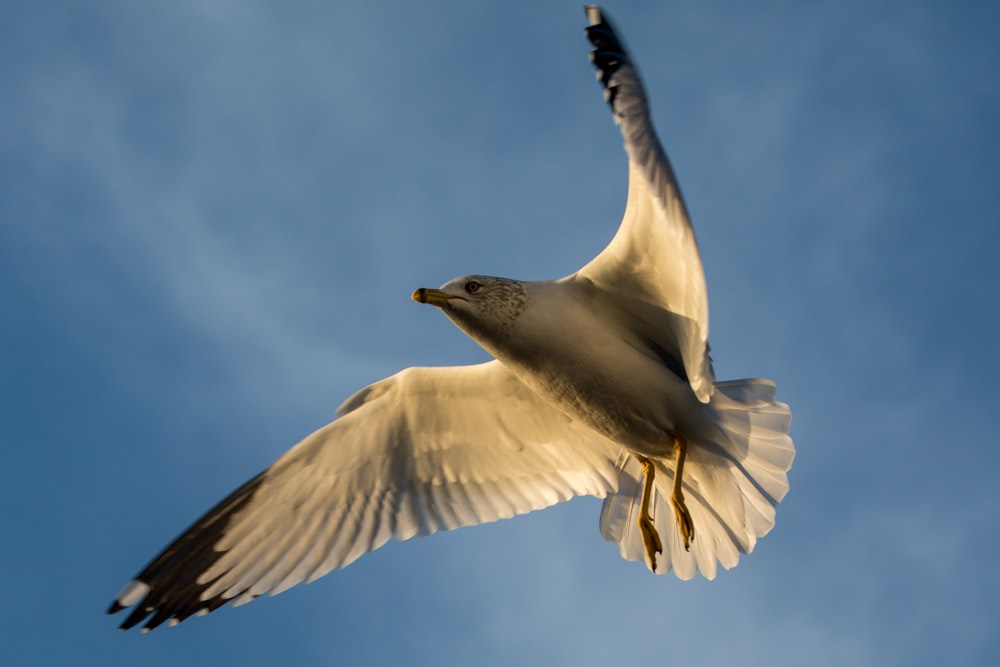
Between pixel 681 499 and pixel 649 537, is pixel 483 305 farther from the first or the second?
pixel 649 537

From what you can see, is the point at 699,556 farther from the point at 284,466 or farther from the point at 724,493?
the point at 284,466

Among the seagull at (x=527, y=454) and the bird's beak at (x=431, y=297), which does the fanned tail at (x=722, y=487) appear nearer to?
the seagull at (x=527, y=454)

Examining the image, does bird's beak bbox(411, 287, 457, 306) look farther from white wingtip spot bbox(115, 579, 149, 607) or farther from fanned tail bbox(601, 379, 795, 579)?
white wingtip spot bbox(115, 579, 149, 607)

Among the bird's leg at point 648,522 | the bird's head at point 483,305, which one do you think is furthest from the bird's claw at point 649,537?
the bird's head at point 483,305

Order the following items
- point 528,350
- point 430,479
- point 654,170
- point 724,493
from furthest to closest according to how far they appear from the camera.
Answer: point 430,479
point 724,493
point 528,350
point 654,170

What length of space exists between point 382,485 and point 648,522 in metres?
1.59

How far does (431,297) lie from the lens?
6.06 meters

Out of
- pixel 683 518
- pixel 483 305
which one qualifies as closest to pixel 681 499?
pixel 683 518

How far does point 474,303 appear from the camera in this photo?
6070mm

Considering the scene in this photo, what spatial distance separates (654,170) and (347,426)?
9.20ft

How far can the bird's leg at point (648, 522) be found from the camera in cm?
668

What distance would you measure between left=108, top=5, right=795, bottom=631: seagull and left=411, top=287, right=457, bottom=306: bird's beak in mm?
11

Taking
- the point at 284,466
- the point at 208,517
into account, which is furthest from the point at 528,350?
the point at 208,517

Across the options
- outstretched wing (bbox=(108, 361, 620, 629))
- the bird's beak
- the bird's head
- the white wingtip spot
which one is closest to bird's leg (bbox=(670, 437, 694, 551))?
outstretched wing (bbox=(108, 361, 620, 629))
